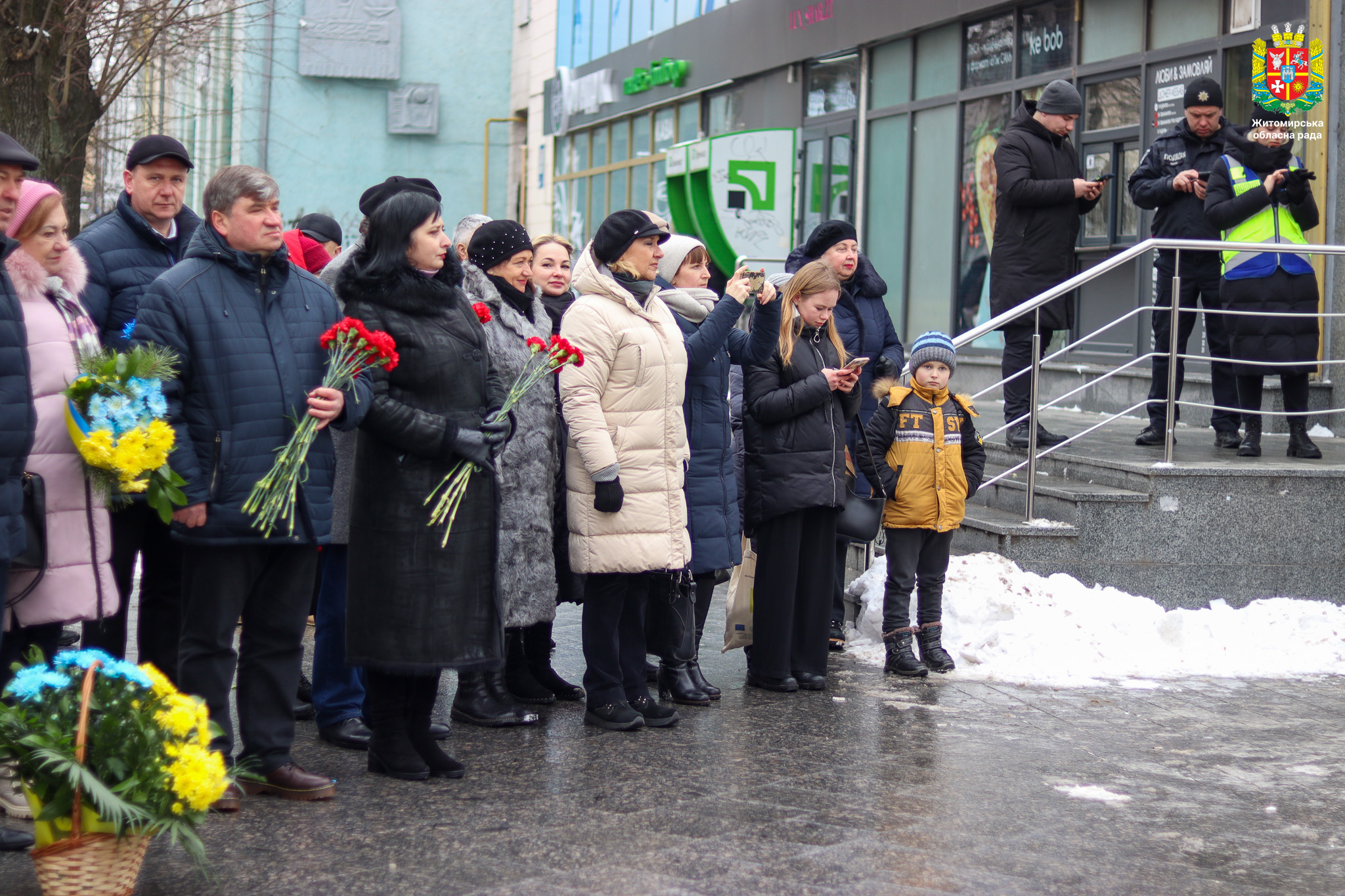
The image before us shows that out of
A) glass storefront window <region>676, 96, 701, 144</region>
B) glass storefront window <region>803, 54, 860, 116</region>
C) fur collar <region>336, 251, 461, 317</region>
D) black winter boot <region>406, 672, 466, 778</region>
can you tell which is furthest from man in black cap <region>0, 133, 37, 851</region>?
glass storefront window <region>676, 96, 701, 144</region>

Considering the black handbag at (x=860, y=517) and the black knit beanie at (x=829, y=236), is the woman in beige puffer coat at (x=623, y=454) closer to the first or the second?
the black handbag at (x=860, y=517)

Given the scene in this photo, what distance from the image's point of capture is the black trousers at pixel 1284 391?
341 inches

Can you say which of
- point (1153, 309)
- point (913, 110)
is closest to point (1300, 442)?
point (1153, 309)

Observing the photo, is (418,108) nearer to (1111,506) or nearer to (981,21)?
(981,21)

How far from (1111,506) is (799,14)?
1167 centimetres

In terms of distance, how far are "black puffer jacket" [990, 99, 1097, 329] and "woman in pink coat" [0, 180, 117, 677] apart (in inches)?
232

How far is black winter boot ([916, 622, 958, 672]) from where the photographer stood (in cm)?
674

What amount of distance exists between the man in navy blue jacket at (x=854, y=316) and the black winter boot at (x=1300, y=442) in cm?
285

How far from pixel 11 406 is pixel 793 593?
3.43 meters

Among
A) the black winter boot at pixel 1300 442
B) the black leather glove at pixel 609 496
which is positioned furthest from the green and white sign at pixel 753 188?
the black leather glove at pixel 609 496

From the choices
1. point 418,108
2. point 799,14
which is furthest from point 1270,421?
point 418,108

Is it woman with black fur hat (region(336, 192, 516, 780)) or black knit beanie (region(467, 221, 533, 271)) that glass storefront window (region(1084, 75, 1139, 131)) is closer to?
black knit beanie (region(467, 221, 533, 271))

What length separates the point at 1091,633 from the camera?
23.1 feet

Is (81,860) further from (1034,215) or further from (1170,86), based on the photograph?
(1170,86)
